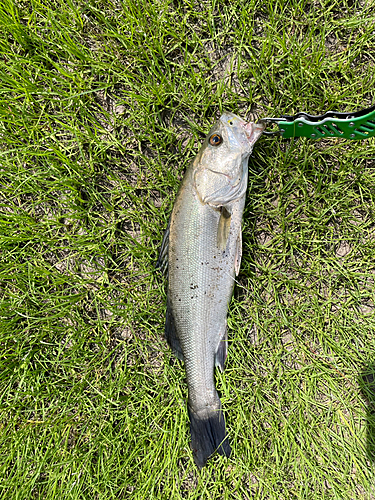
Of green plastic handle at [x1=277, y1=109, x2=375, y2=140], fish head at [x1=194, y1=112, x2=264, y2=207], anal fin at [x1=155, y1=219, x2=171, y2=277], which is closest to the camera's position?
green plastic handle at [x1=277, y1=109, x2=375, y2=140]

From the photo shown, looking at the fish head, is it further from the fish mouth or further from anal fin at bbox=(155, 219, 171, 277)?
anal fin at bbox=(155, 219, 171, 277)

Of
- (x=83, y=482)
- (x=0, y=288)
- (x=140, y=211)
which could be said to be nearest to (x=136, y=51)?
(x=140, y=211)

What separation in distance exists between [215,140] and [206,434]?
2142 mm

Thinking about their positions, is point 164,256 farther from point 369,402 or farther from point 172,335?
point 369,402

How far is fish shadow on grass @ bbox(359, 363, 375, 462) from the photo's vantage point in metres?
2.38

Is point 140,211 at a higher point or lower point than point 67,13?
lower

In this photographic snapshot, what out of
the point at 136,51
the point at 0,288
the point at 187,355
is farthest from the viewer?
the point at 0,288

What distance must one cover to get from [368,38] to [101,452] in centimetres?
383

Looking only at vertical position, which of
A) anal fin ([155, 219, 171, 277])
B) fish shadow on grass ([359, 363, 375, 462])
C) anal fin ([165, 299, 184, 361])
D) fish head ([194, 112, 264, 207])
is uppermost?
fish head ([194, 112, 264, 207])

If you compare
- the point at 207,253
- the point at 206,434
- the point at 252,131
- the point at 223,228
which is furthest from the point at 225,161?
the point at 206,434

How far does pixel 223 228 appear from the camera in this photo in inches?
82.0

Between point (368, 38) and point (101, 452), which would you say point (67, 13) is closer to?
point (368, 38)

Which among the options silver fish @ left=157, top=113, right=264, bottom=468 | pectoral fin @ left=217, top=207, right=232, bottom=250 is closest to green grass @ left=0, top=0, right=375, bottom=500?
silver fish @ left=157, top=113, right=264, bottom=468

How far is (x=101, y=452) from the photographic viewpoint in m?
2.51
